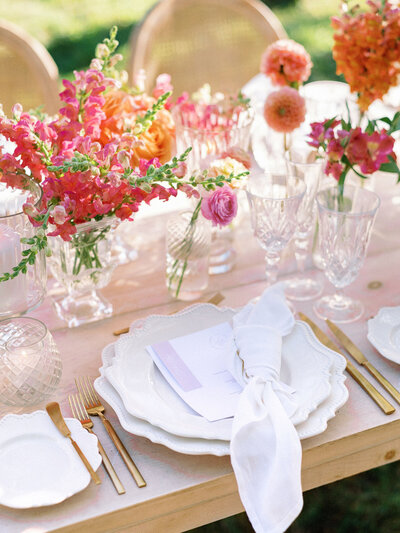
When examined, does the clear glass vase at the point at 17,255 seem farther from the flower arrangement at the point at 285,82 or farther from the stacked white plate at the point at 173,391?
the flower arrangement at the point at 285,82

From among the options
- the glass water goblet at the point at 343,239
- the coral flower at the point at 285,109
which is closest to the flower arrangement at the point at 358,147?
the glass water goblet at the point at 343,239

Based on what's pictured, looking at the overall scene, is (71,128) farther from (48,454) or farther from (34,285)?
(48,454)

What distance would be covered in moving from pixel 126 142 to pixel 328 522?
1132mm

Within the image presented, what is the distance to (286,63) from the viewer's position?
4.54 ft

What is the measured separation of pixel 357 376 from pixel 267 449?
0.23 metres

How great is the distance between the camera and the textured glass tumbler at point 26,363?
0.94m

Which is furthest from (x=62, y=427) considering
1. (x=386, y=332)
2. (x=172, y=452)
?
(x=386, y=332)

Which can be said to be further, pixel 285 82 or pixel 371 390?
pixel 285 82

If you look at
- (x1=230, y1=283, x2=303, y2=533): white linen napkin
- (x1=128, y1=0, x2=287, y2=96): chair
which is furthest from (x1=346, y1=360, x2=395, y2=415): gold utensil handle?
(x1=128, y1=0, x2=287, y2=96): chair

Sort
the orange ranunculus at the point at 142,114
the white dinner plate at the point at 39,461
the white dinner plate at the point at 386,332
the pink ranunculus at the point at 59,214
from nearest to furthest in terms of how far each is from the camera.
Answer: the white dinner plate at the point at 39,461, the pink ranunculus at the point at 59,214, the white dinner plate at the point at 386,332, the orange ranunculus at the point at 142,114

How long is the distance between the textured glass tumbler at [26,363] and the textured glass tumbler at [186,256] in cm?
31

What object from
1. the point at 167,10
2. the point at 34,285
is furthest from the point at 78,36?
the point at 34,285

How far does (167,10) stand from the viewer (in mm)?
2031

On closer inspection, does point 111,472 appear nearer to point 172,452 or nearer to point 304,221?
point 172,452
